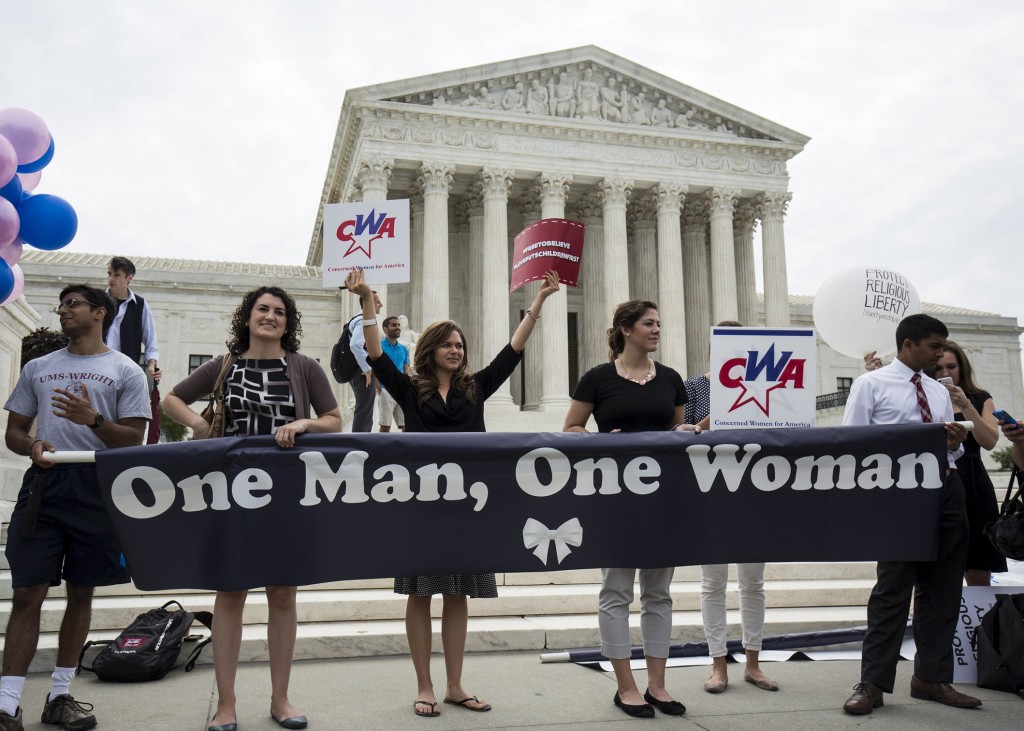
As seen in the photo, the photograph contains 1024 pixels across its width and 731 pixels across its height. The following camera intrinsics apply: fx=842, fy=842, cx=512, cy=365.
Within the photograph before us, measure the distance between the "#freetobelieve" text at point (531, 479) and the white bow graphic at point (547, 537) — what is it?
0.20m

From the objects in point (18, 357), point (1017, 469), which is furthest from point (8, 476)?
point (1017, 469)

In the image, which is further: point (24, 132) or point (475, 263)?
point (475, 263)

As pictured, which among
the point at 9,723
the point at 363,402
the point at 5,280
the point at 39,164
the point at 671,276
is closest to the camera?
the point at 9,723

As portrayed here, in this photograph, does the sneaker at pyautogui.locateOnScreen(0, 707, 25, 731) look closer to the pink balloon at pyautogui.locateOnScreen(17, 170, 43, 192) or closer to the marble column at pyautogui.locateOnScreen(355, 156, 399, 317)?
the pink balloon at pyautogui.locateOnScreen(17, 170, 43, 192)

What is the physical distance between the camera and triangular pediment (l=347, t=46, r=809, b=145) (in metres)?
33.6

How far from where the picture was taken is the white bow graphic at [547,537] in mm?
5090

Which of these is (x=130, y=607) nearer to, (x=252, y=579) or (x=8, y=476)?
(x=252, y=579)

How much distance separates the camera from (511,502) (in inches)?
201

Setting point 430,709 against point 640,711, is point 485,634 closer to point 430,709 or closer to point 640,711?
point 430,709

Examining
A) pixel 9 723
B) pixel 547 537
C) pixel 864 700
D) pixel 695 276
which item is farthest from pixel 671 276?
pixel 9 723

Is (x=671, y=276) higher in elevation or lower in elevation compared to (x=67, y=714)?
higher

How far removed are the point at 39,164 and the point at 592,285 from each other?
3051 centimetres

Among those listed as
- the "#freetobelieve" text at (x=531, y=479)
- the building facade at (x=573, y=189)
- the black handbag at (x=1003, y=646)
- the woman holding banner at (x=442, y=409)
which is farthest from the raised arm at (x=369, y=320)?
the building facade at (x=573, y=189)

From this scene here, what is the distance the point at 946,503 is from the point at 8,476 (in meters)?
11.2
